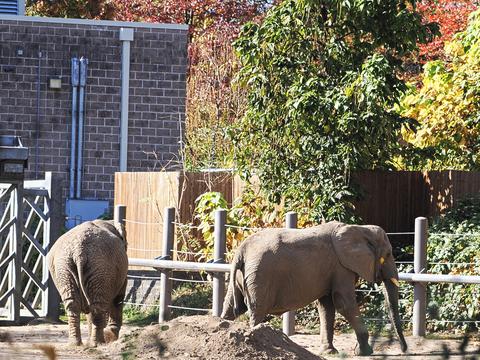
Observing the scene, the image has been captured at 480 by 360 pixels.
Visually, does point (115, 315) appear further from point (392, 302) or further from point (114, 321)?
point (392, 302)

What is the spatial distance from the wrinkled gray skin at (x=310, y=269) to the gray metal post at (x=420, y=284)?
1.20 m

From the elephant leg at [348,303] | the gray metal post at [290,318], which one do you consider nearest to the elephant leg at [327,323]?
the elephant leg at [348,303]

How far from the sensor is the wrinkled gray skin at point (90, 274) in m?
12.6

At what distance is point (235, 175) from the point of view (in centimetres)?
1830

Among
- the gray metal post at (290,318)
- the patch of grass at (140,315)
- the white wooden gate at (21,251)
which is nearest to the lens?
the gray metal post at (290,318)

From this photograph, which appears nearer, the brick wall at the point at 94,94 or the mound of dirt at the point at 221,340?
the mound of dirt at the point at 221,340

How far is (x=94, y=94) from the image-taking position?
2411cm

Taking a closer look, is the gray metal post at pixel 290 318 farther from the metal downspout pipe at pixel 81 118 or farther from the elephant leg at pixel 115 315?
the metal downspout pipe at pixel 81 118

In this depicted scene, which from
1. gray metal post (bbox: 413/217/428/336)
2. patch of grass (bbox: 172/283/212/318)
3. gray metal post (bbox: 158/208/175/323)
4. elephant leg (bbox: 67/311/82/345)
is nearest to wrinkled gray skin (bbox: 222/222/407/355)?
gray metal post (bbox: 413/217/428/336)

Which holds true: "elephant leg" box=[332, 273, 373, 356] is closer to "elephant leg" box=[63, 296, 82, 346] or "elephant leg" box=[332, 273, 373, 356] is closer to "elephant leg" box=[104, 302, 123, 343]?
"elephant leg" box=[104, 302, 123, 343]

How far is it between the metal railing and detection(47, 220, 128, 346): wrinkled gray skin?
8.10ft

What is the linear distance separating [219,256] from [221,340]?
210 inches

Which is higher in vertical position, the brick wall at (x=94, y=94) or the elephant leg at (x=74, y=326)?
the brick wall at (x=94, y=94)

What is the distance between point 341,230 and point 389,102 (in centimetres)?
375
